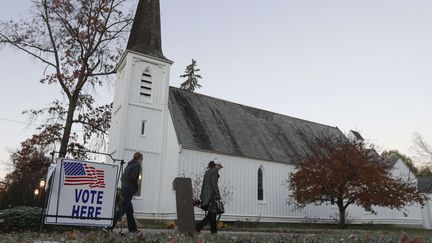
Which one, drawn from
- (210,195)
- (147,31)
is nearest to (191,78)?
(147,31)

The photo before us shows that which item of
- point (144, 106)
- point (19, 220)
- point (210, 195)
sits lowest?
point (19, 220)

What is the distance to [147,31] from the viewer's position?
25.6m

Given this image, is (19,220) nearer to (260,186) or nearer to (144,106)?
(144,106)

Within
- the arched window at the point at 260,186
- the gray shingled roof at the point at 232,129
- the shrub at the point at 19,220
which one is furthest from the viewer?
the arched window at the point at 260,186

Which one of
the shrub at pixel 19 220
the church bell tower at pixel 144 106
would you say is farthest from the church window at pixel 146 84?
the shrub at pixel 19 220

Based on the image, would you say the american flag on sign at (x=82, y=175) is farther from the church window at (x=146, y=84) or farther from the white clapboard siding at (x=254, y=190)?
the church window at (x=146, y=84)

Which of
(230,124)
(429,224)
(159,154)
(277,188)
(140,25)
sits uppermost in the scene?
(140,25)

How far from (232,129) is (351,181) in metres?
9.64

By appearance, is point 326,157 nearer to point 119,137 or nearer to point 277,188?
point 277,188

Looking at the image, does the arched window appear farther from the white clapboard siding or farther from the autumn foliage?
the autumn foliage

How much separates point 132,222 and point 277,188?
61.1 feet

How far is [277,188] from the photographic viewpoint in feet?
85.9

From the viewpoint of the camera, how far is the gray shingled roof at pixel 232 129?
23.6 m

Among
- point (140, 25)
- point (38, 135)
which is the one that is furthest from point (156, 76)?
point (38, 135)
